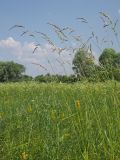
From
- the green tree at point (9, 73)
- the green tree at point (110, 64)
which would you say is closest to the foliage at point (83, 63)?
the green tree at point (110, 64)

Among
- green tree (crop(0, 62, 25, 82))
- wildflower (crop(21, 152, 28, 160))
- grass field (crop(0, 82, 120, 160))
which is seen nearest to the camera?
grass field (crop(0, 82, 120, 160))

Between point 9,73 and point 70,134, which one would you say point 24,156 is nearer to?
point 70,134

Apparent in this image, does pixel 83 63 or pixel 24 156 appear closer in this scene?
pixel 24 156

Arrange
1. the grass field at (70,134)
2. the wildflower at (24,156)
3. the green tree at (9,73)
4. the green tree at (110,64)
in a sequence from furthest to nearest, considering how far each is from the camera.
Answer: the green tree at (9,73) < the green tree at (110,64) < the wildflower at (24,156) < the grass field at (70,134)

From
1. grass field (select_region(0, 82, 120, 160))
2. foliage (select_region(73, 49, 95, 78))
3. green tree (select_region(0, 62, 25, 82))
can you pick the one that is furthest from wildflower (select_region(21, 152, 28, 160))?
green tree (select_region(0, 62, 25, 82))

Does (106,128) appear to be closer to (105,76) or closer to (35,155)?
(35,155)

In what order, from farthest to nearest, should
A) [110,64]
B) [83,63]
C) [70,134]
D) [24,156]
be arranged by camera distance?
[83,63] < [110,64] < [70,134] < [24,156]

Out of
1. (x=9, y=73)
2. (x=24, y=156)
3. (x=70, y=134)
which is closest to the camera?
(x=24, y=156)

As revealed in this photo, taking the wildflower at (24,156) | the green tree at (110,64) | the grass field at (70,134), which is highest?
the green tree at (110,64)

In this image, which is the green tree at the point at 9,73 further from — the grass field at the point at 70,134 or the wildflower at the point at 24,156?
the wildflower at the point at 24,156

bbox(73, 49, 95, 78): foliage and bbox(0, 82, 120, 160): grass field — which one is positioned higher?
bbox(73, 49, 95, 78): foliage

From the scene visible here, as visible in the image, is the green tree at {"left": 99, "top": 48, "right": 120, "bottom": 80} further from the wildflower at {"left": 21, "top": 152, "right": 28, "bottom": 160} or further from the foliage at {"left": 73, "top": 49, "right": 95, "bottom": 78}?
the wildflower at {"left": 21, "top": 152, "right": 28, "bottom": 160}

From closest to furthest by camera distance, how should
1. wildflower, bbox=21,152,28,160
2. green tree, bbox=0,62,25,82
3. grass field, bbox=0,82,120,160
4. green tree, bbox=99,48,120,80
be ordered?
grass field, bbox=0,82,120,160 → wildflower, bbox=21,152,28,160 → green tree, bbox=99,48,120,80 → green tree, bbox=0,62,25,82

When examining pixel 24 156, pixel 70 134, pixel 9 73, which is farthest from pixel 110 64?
pixel 9 73
